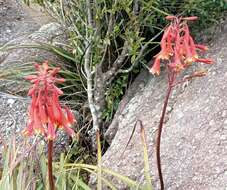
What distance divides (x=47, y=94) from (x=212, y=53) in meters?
1.63

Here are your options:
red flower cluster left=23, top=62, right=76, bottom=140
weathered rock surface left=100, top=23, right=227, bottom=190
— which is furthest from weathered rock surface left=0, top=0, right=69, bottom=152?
red flower cluster left=23, top=62, right=76, bottom=140

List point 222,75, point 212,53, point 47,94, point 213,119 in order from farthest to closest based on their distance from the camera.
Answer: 1. point 212,53
2. point 222,75
3. point 213,119
4. point 47,94

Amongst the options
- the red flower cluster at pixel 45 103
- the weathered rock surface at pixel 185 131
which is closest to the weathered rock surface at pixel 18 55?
the weathered rock surface at pixel 185 131

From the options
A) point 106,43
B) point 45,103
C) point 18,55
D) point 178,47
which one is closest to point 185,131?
point 106,43

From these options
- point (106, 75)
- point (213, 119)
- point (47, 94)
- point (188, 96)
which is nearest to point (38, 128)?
point (47, 94)

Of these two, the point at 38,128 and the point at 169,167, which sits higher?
the point at 38,128

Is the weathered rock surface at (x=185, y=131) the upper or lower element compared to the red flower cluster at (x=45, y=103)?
lower

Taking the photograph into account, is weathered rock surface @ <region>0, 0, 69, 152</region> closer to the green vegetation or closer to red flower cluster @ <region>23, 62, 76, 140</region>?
the green vegetation

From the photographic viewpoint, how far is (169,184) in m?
2.55

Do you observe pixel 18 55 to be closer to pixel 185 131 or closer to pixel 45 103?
pixel 185 131

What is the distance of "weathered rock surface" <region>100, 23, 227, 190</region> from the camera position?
253cm

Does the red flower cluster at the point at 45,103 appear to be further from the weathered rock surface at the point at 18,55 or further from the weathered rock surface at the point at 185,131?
the weathered rock surface at the point at 18,55

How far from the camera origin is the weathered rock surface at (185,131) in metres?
2.53

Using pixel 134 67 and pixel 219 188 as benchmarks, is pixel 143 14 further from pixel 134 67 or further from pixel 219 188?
pixel 219 188
